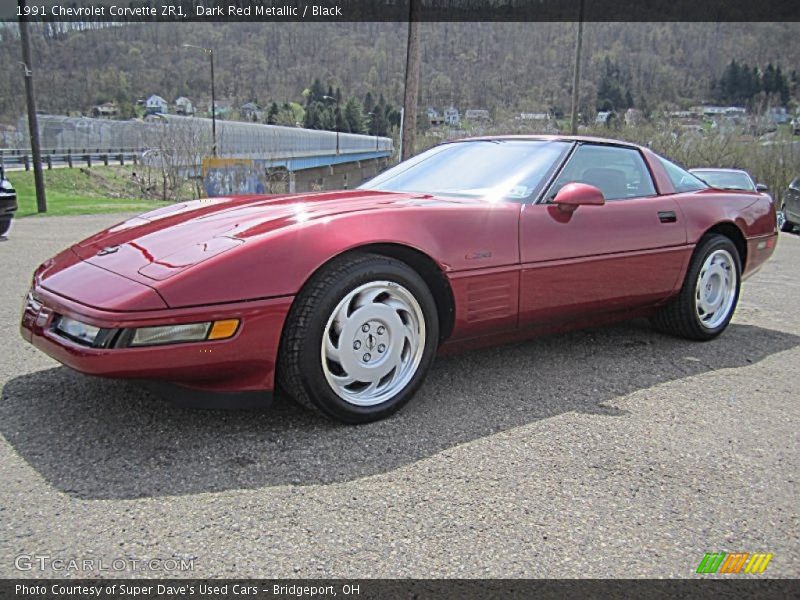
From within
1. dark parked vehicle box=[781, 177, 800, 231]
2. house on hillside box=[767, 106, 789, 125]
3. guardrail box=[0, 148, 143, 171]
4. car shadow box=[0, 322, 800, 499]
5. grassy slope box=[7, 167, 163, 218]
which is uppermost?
house on hillside box=[767, 106, 789, 125]

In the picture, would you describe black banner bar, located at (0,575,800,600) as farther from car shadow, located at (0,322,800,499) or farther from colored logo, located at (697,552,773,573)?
car shadow, located at (0,322,800,499)

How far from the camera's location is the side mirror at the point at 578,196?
3.20 m

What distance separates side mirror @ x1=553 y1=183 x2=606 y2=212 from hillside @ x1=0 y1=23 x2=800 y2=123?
48.2m

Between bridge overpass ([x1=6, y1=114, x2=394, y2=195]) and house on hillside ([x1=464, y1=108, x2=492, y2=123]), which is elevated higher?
house on hillside ([x1=464, y1=108, x2=492, y2=123])

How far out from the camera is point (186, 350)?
227 centimetres

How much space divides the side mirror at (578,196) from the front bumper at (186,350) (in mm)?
1502

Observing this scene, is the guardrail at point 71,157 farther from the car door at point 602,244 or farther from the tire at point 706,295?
the tire at point 706,295

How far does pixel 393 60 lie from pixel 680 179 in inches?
2725

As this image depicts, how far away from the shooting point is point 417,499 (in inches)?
82.3

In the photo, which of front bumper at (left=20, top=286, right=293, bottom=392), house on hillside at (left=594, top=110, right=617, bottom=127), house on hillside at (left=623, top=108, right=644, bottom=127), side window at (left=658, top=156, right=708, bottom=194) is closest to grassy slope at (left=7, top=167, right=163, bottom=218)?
house on hillside at (left=594, top=110, right=617, bottom=127)

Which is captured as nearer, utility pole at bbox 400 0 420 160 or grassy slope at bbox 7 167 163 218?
utility pole at bbox 400 0 420 160

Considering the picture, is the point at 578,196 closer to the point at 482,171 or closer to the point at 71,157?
the point at 482,171

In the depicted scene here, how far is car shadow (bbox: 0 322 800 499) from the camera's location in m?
2.20

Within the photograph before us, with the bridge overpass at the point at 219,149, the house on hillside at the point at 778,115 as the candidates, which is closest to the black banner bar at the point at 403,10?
the bridge overpass at the point at 219,149
